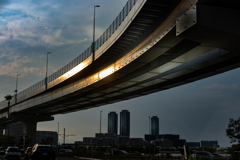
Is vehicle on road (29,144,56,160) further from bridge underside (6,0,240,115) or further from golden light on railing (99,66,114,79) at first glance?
golden light on railing (99,66,114,79)

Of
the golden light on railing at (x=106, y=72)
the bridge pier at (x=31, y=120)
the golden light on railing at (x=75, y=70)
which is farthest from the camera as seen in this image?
the bridge pier at (x=31, y=120)

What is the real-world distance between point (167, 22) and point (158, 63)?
836 centimetres

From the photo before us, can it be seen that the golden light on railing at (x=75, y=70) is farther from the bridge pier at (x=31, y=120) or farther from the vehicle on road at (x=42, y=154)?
the bridge pier at (x=31, y=120)

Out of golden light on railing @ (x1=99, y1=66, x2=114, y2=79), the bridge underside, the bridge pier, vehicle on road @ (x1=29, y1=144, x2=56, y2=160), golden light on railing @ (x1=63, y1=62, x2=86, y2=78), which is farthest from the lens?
the bridge pier

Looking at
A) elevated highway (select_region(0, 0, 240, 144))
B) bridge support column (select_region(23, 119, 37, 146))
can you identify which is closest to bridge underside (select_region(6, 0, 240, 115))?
elevated highway (select_region(0, 0, 240, 144))

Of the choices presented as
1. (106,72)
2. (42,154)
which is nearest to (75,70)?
(106,72)

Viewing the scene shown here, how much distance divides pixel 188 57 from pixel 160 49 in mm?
3193

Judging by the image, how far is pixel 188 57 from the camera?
72.7ft

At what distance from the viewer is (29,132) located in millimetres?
80812

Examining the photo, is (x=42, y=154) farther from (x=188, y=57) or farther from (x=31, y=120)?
(x=31, y=120)

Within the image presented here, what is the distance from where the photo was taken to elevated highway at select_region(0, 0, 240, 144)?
13.6m

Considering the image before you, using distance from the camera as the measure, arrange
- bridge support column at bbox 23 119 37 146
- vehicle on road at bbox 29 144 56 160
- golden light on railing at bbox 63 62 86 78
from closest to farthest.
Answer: vehicle on road at bbox 29 144 56 160
golden light on railing at bbox 63 62 86 78
bridge support column at bbox 23 119 37 146

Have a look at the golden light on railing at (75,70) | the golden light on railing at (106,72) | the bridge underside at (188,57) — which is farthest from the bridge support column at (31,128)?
the golden light on railing at (106,72)

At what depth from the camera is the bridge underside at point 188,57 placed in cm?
1345
